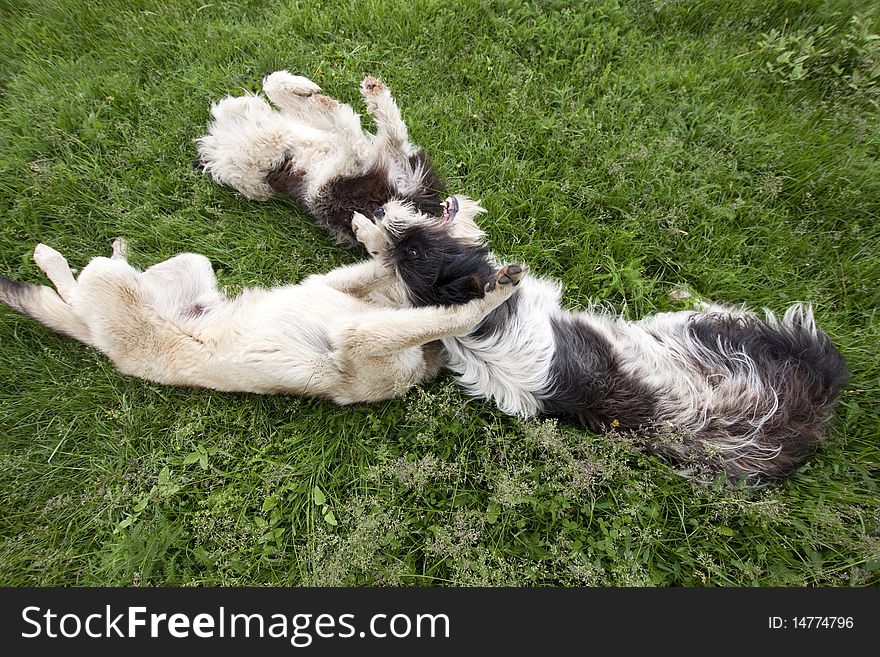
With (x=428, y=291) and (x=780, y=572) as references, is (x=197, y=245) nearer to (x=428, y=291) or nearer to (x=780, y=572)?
(x=428, y=291)

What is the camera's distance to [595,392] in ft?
9.94

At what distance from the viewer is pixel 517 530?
10.3 ft

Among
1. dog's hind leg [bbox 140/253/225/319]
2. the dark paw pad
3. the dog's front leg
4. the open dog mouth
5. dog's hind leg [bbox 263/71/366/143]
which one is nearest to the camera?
the dark paw pad

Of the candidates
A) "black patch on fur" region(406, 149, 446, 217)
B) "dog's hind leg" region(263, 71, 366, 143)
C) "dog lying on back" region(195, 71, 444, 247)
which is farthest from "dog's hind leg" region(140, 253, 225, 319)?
"black patch on fur" region(406, 149, 446, 217)

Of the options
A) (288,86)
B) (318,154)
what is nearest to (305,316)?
(318,154)

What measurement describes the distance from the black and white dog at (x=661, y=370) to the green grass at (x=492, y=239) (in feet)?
0.74

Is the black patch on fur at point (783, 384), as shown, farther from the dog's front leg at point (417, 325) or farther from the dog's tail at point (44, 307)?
the dog's tail at point (44, 307)

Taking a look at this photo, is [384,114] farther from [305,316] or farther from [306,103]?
[305,316]

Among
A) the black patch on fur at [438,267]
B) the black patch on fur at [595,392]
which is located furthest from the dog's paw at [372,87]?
the black patch on fur at [595,392]

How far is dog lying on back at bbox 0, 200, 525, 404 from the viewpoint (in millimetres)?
3020

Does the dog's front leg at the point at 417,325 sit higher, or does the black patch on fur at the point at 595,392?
the black patch on fur at the point at 595,392

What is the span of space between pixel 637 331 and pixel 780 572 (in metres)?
1.73

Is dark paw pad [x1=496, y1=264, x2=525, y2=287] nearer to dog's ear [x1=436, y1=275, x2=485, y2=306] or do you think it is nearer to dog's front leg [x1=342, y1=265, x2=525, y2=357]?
dog's front leg [x1=342, y1=265, x2=525, y2=357]

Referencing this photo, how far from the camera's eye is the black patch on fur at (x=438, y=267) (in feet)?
9.93
